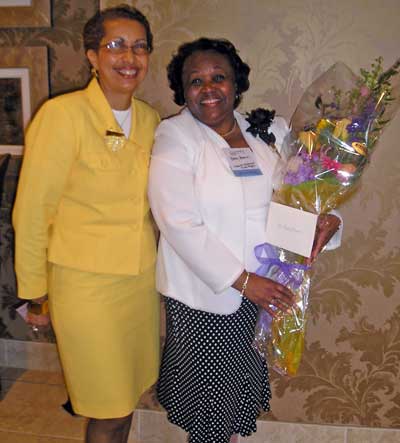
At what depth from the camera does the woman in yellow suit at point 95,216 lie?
1468mm

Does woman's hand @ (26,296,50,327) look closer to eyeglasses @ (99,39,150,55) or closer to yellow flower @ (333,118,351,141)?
eyeglasses @ (99,39,150,55)

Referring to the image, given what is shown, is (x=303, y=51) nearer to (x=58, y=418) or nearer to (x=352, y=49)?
(x=352, y=49)

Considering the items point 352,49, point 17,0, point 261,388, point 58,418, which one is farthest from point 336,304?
point 17,0

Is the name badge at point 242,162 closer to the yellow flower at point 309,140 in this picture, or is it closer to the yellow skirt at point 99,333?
the yellow flower at point 309,140

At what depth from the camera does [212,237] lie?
1.49 meters

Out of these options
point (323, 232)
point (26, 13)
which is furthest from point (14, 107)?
point (323, 232)

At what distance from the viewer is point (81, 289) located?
61.6 inches

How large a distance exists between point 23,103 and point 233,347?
1612mm

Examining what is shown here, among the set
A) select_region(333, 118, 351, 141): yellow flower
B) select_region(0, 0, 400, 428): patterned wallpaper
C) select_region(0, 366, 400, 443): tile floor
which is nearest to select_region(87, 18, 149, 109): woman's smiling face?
select_region(0, 0, 400, 428): patterned wallpaper

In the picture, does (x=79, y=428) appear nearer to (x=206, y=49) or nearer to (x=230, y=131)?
(x=230, y=131)

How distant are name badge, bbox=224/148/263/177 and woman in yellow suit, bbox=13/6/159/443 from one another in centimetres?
28

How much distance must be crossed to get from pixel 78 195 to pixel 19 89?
45.9 inches

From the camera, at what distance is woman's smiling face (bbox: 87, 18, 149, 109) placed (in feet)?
4.90

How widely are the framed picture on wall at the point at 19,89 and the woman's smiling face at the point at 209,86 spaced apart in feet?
3.41
